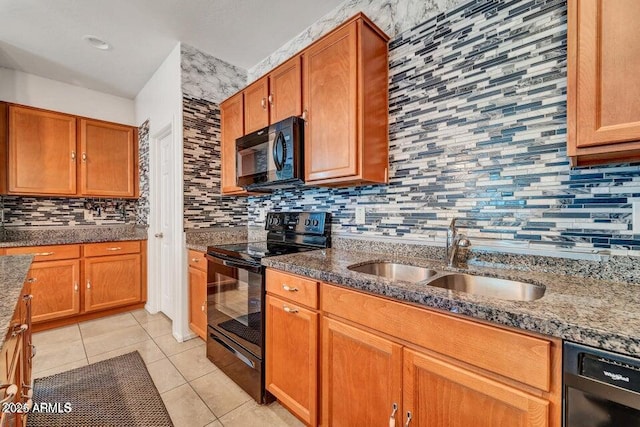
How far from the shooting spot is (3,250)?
2449mm

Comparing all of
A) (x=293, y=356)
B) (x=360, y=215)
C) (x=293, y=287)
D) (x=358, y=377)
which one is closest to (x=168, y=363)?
(x=293, y=356)

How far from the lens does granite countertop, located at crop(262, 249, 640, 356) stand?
666mm

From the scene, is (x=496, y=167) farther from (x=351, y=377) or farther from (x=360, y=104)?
(x=351, y=377)

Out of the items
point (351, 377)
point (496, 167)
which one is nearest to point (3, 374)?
point (351, 377)

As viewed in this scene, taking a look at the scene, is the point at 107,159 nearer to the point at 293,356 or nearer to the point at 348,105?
the point at 348,105

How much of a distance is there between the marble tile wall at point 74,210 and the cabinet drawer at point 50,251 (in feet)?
2.01

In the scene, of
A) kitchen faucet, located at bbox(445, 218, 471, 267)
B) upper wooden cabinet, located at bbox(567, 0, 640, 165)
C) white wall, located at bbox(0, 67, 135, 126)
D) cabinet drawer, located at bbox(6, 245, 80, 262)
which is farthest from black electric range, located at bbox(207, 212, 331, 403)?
white wall, located at bbox(0, 67, 135, 126)

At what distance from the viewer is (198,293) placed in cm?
239

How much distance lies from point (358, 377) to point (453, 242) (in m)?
0.76

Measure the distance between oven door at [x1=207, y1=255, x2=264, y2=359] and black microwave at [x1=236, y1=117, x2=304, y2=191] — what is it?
0.63 metres

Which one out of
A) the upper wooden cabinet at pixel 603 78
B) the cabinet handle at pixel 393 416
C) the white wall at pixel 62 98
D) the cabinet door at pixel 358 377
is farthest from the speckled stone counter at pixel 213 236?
the upper wooden cabinet at pixel 603 78

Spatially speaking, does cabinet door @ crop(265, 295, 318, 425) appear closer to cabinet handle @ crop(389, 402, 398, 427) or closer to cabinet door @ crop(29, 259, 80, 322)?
cabinet handle @ crop(389, 402, 398, 427)

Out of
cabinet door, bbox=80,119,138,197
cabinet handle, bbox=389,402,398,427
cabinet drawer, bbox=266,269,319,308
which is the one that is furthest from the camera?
cabinet door, bbox=80,119,138,197

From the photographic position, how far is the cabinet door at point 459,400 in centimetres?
78
